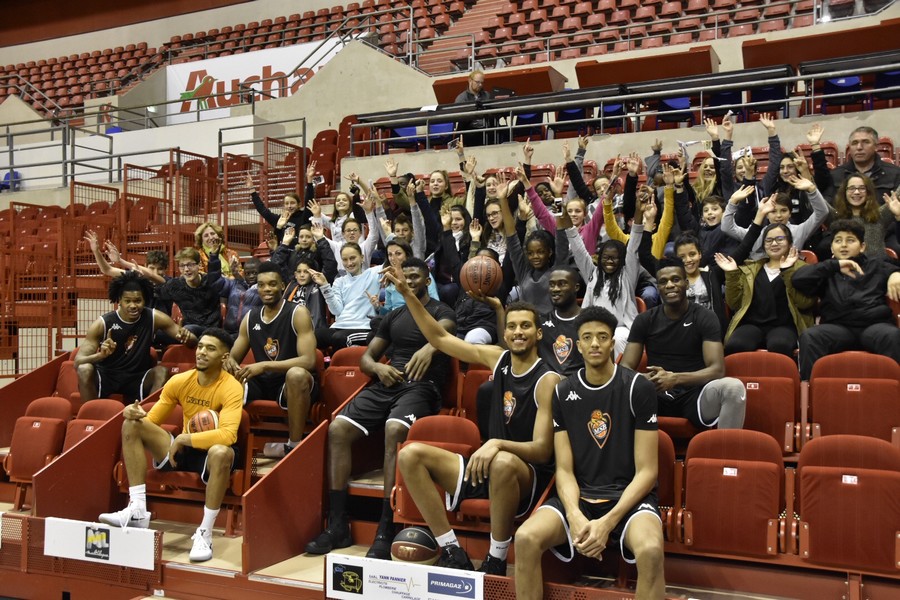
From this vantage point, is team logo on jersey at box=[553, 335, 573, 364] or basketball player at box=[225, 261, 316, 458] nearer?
team logo on jersey at box=[553, 335, 573, 364]

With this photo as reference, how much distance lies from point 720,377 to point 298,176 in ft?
24.0

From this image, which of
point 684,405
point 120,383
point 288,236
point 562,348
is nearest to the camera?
point 684,405

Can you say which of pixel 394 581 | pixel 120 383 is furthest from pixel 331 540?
pixel 120 383

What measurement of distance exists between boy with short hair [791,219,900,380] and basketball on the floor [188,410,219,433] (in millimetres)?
3288

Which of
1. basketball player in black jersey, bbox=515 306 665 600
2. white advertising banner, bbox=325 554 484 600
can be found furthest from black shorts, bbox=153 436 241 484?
basketball player in black jersey, bbox=515 306 665 600

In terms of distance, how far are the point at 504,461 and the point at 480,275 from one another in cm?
145

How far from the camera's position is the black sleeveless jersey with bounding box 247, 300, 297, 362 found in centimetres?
546

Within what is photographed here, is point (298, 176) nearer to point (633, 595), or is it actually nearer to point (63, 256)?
point (63, 256)

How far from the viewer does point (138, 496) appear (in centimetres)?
483

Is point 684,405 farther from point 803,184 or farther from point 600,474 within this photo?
point 803,184

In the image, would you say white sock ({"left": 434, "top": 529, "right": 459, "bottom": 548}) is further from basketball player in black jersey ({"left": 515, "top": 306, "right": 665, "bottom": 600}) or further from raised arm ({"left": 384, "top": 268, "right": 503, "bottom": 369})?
raised arm ({"left": 384, "top": 268, "right": 503, "bottom": 369})

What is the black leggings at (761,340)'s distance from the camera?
16.0ft

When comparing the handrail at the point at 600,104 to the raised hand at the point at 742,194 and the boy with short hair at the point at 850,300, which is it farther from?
the boy with short hair at the point at 850,300

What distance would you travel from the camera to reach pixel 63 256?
843cm
